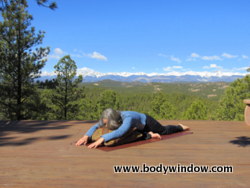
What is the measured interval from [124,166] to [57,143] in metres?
1.24

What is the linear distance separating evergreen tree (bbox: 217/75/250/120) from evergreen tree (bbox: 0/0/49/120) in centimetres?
1683

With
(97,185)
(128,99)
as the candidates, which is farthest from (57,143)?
(128,99)

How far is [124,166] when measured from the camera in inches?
77.2

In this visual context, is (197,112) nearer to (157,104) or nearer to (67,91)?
(157,104)

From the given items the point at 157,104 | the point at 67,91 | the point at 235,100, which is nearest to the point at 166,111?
the point at 157,104

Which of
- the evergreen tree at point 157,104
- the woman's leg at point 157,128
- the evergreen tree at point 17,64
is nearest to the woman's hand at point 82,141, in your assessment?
the woman's leg at point 157,128

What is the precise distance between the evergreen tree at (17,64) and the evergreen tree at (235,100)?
1683 centimetres

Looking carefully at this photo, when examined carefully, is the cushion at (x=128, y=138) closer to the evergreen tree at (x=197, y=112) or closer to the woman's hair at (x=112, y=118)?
the woman's hair at (x=112, y=118)

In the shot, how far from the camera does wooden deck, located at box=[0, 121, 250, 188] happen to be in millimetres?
1639

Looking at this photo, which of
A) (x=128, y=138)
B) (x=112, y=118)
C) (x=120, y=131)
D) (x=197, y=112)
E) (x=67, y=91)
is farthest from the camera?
(x=197, y=112)

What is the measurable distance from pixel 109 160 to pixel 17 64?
9.26 m

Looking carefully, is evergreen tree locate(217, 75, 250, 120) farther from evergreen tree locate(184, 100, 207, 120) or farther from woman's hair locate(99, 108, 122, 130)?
woman's hair locate(99, 108, 122, 130)

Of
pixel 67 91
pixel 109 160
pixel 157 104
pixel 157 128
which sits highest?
pixel 67 91

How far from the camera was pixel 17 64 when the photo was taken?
9.75 meters
